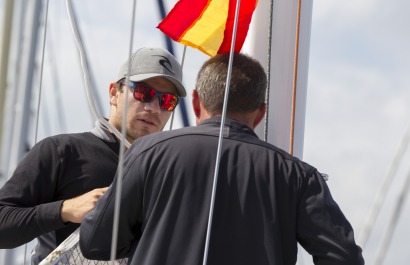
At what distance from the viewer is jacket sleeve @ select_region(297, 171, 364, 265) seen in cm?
368

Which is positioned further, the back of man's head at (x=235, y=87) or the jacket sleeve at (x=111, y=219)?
the back of man's head at (x=235, y=87)

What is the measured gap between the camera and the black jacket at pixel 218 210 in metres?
3.65

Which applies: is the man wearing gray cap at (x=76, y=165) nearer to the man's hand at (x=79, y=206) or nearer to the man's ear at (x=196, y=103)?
the man's hand at (x=79, y=206)

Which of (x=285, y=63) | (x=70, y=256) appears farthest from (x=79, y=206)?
(x=285, y=63)

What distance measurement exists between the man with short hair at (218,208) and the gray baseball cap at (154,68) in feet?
2.89

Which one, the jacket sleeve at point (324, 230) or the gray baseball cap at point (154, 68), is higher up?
the gray baseball cap at point (154, 68)

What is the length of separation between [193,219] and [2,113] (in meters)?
0.64

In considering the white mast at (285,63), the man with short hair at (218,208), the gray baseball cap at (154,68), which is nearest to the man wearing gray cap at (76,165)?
the gray baseball cap at (154,68)

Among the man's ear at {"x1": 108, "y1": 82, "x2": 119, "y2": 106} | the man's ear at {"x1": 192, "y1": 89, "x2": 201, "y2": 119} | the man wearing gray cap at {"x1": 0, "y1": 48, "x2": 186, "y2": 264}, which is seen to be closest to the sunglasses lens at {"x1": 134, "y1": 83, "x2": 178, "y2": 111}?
the man wearing gray cap at {"x1": 0, "y1": 48, "x2": 186, "y2": 264}

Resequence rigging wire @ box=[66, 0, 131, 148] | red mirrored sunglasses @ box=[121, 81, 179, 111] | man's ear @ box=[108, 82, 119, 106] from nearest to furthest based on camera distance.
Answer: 1. rigging wire @ box=[66, 0, 131, 148]
2. red mirrored sunglasses @ box=[121, 81, 179, 111]
3. man's ear @ box=[108, 82, 119, 106]

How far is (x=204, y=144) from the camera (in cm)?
372

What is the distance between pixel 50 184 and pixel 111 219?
64 cm

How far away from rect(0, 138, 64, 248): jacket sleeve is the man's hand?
0.03 metres

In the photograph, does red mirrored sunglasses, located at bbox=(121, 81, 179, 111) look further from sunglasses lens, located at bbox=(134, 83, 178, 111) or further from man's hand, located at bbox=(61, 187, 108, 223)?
man's hand, located at bbox=(61, 187, 108, 223)
